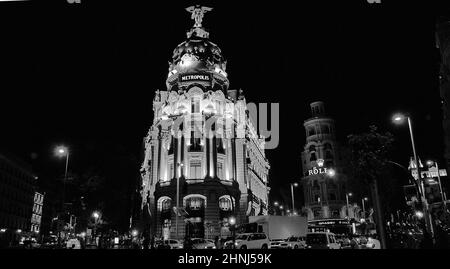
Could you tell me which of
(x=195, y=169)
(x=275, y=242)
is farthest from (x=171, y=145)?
(x=275, y=242)

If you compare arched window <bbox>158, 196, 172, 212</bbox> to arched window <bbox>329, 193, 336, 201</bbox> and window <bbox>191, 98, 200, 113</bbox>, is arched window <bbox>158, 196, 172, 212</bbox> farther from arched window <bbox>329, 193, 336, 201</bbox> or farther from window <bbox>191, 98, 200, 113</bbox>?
arched window <bbox>329, 193, 336, 201</bbox>

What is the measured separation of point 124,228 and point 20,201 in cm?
2091

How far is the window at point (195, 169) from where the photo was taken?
202 ft

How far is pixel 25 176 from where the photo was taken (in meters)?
76.6

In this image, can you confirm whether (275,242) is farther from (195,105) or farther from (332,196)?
(332,196)

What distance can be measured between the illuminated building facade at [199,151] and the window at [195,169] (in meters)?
0.16

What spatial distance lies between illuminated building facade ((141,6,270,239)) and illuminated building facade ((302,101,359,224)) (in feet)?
82.8

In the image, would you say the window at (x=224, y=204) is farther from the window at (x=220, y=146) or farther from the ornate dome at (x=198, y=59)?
the ornate dome at (x=198, y=59)

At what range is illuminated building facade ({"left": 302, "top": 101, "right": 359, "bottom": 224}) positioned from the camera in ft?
294
